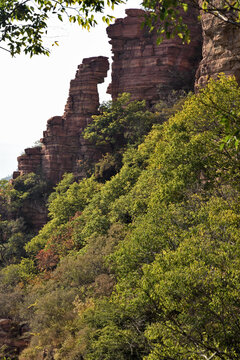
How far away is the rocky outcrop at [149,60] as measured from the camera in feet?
138

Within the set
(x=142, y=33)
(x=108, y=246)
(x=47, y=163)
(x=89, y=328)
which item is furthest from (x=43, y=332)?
(x=142, y=33)

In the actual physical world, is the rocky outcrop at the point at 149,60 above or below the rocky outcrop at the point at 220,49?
above

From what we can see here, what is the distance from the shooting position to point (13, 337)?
71.7ft

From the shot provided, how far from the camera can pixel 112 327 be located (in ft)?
45.1

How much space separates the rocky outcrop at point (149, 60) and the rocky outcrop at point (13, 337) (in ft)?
103

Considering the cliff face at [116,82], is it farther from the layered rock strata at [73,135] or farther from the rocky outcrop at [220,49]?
the rocky outcrop at [220,49]

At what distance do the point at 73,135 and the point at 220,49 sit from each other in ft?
87.0

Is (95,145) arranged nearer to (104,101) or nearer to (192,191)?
(104,101)

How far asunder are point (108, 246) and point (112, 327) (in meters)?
7.88

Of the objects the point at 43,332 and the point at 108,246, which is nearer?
the point at 43,332

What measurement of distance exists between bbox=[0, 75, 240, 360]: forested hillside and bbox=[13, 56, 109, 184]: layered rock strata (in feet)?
38.2

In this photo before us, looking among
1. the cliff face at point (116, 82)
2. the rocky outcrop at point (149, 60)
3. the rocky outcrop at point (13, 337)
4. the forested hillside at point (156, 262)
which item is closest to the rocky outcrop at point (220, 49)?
the forested hillside at point (156, 262)

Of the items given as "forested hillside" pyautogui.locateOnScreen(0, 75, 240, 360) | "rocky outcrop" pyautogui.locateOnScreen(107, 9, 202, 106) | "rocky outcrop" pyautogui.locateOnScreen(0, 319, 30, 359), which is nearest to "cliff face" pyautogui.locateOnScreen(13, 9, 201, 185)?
"rocky outcrop" pyautogui.locateOnScreen(107, 9, 202, 106)

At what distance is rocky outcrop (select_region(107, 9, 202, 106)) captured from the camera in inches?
1658
